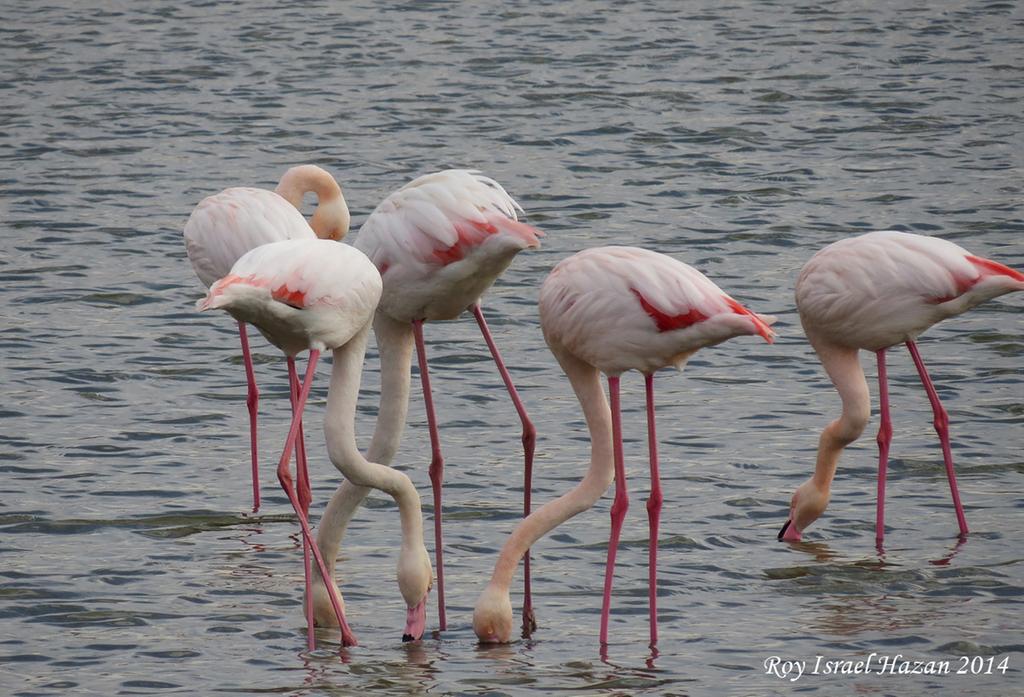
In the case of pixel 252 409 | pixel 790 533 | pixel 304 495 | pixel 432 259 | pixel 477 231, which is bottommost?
pixel 790 533

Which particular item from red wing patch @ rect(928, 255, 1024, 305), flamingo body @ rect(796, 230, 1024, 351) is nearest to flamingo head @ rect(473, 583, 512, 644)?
flamingo body @ rect(796, 230, 1024, 351)

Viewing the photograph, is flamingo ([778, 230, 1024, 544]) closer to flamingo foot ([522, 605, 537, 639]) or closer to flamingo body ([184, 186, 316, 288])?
flamingo foot ([522, 605, 537, 639])

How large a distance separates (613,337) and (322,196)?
105 inches

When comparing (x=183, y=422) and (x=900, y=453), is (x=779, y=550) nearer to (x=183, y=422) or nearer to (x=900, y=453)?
(x=900, y=453)

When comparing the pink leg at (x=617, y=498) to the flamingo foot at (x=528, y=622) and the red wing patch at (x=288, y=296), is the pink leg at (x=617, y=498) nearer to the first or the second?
the flamingo foot at (x=528, y=622)

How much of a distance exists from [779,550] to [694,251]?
4.10m

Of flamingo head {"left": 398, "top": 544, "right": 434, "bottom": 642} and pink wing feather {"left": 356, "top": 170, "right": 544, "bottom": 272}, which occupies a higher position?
pink wing feather {"left": 356, "top": 170, "right": 544, "bottom": 272}

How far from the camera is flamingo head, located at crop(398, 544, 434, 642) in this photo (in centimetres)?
578

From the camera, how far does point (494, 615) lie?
5.74 m

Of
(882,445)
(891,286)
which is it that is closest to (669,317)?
(891,286)

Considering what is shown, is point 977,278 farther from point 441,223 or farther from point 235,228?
point 235,228

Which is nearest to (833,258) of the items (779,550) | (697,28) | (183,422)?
(779,550)

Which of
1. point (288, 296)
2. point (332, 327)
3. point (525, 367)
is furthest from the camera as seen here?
point (525, 367)

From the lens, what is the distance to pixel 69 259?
1057 centimetres
